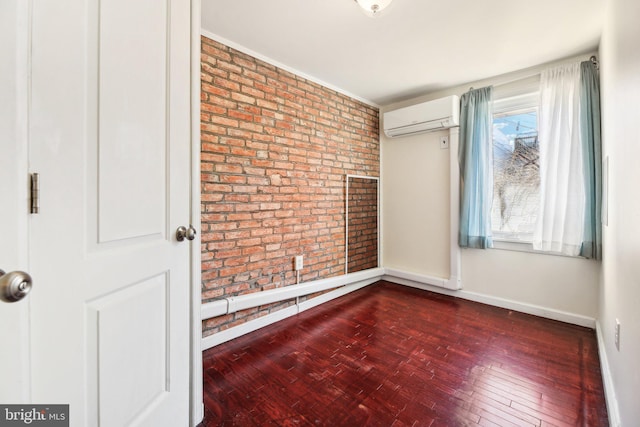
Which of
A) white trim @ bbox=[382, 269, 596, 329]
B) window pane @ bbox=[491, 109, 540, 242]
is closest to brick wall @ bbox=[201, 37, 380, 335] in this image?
white trim @ bbox=[382, 269, 596, 329]

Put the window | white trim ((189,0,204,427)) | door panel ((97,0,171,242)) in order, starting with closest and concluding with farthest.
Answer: door panel ((97,0,171,242)) → white trim ((189,0,204,427)) → the window

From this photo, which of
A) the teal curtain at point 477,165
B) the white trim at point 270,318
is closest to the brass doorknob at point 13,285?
the white trim at point 270,318

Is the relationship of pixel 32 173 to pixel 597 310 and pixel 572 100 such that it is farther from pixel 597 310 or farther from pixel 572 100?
pixel 597 310

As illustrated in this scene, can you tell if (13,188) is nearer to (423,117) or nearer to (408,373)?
(408,373)

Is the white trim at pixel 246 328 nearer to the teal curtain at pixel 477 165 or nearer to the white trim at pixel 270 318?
the white trim at pixel 270 318

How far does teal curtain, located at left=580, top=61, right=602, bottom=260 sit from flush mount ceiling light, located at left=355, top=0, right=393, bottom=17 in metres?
2.00

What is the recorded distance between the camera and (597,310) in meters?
2.45

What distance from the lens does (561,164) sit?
8.32ft

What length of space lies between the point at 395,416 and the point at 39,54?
203cm

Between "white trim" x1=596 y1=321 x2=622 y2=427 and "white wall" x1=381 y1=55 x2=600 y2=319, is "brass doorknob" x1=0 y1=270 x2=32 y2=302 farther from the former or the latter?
"white wall" x1=381 y1=55 x2=600 y2=319

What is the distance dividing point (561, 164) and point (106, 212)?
3397 mm

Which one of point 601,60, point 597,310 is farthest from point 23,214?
point 597,310

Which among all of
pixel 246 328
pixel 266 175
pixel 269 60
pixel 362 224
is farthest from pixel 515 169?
pixel 246 328

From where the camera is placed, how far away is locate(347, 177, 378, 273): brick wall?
3529mm
